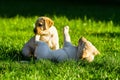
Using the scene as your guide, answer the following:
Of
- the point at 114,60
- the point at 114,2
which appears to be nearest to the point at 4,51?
the point at 114,60

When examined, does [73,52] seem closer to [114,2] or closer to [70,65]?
[70,65]

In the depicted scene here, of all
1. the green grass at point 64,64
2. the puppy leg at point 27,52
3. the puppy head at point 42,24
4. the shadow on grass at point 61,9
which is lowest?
the green grass at point 64,64

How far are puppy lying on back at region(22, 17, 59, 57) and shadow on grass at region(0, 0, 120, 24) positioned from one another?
15.9ft

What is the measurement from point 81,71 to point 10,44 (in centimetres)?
202

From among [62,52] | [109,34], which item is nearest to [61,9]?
[109,34]

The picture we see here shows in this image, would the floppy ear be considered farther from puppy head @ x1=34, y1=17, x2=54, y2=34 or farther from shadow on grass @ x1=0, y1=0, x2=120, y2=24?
shadow on grass @ x1=0, y1=0, x2=120, y2=24

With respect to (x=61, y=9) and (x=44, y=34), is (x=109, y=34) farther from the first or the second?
(x=61, y=9)

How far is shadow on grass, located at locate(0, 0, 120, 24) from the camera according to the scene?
13.2m

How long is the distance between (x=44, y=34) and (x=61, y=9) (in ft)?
27.6

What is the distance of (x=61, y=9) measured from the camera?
1509 cm

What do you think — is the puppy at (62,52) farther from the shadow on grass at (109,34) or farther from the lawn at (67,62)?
the shadow on grass at (109,34)

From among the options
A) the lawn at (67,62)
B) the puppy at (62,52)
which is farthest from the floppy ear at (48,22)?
the lawn at (67,62)

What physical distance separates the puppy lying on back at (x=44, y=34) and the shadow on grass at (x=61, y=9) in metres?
4.83

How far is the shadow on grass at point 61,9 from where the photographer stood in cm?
1316
